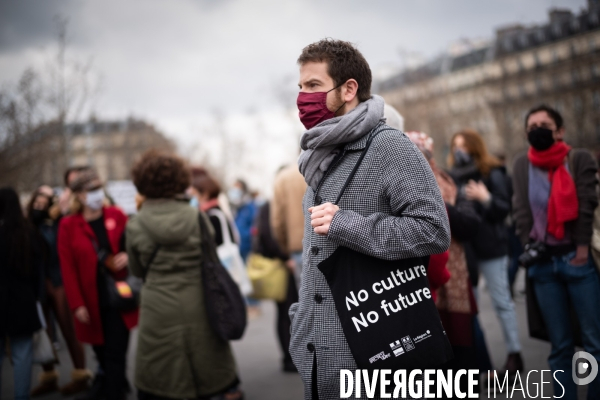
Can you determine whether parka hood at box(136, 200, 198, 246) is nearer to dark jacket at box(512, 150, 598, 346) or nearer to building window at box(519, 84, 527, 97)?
dark jacket at box(512, 150, 598, 346)

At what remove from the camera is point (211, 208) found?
6.05 metres

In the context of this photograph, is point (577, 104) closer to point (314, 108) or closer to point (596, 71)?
point (596, 71)

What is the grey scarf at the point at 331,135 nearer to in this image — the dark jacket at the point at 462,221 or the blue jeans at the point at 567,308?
the dark jacket at the point at 462,221

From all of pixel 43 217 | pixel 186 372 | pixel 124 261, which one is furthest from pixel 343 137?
pixel 43 217

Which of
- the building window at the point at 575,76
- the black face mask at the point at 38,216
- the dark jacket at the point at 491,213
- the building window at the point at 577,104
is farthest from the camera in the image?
the building window at the point at 577,104

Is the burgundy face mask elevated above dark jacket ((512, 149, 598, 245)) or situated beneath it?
elevated above

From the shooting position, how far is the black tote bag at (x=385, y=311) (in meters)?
2.06

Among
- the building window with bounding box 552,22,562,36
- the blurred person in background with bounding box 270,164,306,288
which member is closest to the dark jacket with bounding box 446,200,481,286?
the blurred person in background with bounding box 270,164,306,288

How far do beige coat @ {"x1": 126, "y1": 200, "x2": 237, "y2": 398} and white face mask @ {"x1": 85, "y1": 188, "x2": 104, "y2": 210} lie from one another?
927mm

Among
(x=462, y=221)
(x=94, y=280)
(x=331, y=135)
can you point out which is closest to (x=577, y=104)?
(x=462, y=221)

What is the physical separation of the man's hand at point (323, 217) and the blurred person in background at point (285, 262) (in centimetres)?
394

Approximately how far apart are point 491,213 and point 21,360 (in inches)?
174

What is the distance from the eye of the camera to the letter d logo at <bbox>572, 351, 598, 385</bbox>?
3.61 meters

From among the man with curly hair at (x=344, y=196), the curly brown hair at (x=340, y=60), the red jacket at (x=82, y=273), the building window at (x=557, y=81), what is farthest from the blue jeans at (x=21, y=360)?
the building window at (x=557, y=81)
